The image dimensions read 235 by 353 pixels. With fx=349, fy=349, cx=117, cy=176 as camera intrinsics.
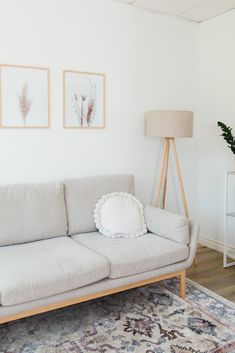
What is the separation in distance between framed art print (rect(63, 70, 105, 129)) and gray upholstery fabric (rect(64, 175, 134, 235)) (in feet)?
1.75

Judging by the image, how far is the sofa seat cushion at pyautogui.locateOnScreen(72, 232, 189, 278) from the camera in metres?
2.36

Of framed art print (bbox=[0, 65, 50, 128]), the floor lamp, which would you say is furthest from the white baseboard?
framed art print (bbox=[0, 65, 50, 128])

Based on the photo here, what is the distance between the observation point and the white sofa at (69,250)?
2.04 metres

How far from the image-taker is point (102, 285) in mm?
2295

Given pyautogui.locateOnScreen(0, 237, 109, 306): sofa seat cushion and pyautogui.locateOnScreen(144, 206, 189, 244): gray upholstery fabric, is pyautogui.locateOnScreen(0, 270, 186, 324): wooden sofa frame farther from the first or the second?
pyautogui.locateOnScreen(144, 206, 189, 244): gray upholstery fabric

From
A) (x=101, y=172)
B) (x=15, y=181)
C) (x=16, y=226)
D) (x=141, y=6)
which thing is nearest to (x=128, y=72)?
(x=141, y=6)

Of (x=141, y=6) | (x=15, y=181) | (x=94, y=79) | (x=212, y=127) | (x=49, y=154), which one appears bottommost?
(x=15, y=181)

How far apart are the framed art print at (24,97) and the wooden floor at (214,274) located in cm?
189

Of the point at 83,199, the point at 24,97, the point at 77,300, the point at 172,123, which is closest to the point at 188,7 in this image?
the point at 172,123

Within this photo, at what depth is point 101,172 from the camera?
10.9 ft

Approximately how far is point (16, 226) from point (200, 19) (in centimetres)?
281

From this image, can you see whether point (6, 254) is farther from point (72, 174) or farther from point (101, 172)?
point (101, 172)

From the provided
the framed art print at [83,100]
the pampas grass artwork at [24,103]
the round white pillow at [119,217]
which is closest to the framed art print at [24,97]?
the pampas grass artwork at [24,103]

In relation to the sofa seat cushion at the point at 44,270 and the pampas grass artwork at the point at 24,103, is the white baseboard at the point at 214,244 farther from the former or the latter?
the pampas grass artwork at the point at 24,103
